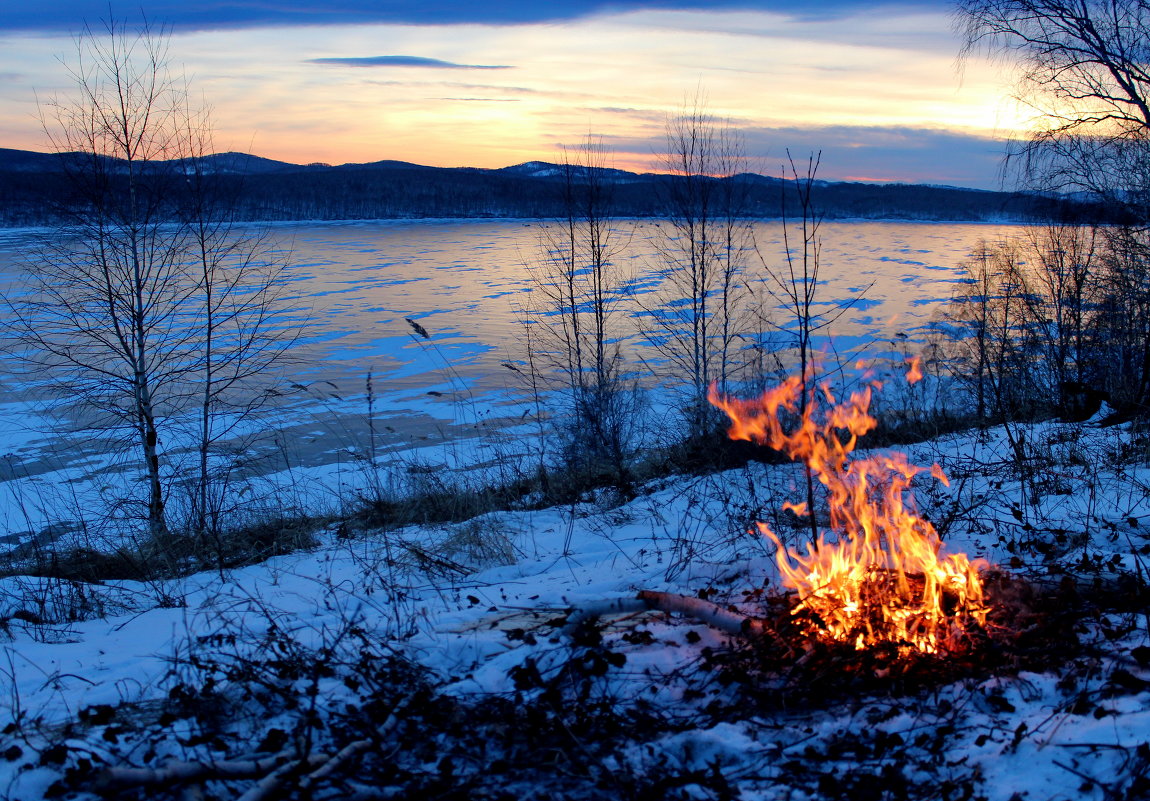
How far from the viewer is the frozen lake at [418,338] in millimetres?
14766

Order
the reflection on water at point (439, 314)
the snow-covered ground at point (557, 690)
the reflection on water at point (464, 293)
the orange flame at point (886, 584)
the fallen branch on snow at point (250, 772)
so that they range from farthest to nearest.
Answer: the reflection on water at point (464, 293) < the reflection on water at point (439, 314) < the orange flame at point (886, 584) < the snow-covered ground at point (557, 690) < the fallen branch on snow at point (250, 772)

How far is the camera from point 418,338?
1037 inches

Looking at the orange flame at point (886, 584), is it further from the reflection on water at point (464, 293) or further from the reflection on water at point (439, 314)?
the reflection on water at point (439, 314)

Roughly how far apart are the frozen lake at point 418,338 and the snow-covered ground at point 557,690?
6.77 meters

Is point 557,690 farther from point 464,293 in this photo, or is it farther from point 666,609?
point 464,293

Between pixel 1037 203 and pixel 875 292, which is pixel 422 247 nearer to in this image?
pixel 875 292

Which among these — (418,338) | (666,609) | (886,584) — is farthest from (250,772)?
(418,338)

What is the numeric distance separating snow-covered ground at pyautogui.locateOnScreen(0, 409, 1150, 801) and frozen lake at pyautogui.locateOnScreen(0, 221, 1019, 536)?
267 inches

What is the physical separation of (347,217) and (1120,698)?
104 m

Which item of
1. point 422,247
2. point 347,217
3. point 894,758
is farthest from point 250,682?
point 347,217

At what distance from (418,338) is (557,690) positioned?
23811 mm

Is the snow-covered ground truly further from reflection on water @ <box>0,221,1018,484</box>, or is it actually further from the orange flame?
reflection on water @ <box>0,221,1018,484</box>

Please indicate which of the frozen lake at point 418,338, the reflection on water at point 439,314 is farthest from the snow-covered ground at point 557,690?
the frozen lake at point 418,338

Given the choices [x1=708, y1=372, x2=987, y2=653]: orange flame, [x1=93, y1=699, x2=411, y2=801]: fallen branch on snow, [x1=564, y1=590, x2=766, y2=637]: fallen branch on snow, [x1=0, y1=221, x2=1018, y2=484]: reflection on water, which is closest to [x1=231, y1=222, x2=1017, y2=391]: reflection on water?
[x1=0, y1=221, x2=1018, y2=484]: reflection on water
